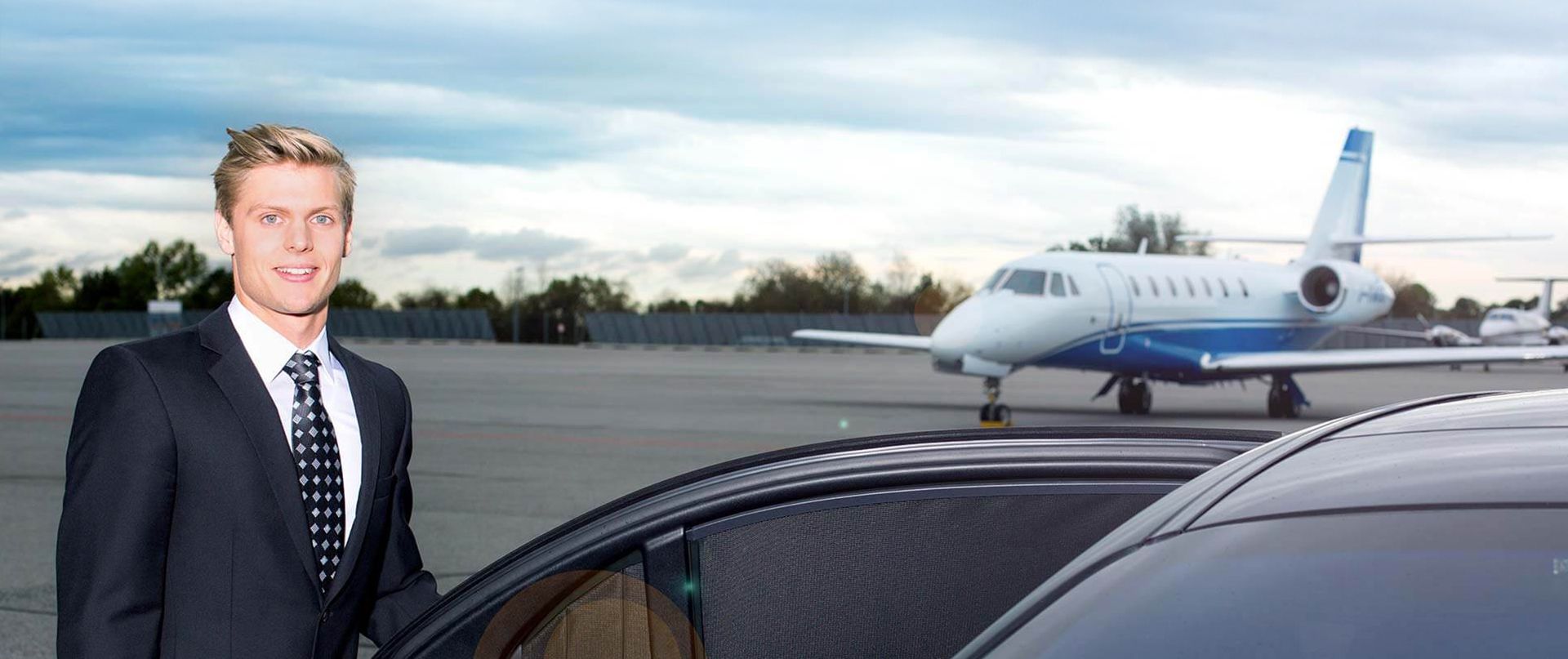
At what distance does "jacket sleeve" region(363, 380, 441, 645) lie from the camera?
9.20ft

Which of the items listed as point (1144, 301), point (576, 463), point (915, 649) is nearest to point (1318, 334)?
point (1144, 301)

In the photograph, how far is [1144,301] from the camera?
73.5ft

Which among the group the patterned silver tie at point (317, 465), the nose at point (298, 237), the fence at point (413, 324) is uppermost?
the nose at point (298, 237)

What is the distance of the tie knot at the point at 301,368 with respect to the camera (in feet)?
8.72

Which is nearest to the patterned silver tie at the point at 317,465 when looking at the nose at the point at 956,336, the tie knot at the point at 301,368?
the tie knot at the point at 301,368

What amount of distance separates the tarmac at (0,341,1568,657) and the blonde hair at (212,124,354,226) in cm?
400

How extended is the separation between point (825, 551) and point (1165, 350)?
21.3 m

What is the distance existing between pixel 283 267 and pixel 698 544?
2.90ft

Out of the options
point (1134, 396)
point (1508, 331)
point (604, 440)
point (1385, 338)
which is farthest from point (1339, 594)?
point (1385, 338)

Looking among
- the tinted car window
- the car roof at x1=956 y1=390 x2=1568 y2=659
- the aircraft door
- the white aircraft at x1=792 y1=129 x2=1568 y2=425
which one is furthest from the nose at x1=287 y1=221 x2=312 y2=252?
the aircraft door

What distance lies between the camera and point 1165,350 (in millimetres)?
22859

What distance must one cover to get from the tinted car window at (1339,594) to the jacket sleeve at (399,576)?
1.82 m

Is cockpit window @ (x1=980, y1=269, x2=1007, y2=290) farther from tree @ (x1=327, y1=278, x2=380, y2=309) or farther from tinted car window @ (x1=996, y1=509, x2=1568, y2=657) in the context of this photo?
tree @ (x1=327, y1=278, x2=380, y2=309)

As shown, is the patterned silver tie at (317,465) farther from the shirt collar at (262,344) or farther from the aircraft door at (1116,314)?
the aircraft door at (1116,314)
